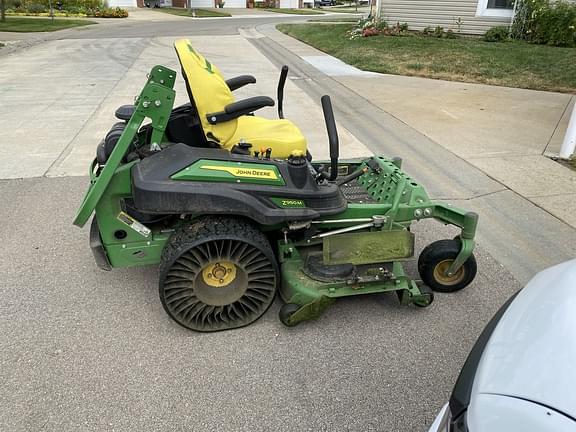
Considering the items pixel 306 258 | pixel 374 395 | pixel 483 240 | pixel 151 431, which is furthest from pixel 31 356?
pixel 483 240

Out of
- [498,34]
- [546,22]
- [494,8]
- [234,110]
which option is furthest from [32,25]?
[234,110]

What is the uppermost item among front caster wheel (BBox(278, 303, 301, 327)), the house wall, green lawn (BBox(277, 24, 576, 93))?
the house wall

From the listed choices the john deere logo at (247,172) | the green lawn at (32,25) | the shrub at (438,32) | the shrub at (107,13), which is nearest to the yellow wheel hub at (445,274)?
the john deere logo at (247,172)

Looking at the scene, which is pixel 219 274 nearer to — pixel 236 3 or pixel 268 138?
pixel 268 138

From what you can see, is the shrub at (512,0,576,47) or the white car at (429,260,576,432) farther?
the shrub at (512,0,576,47)

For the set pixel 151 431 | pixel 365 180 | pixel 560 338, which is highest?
pixel 560 338

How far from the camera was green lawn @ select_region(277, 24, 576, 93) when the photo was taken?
973cm

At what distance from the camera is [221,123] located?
291cm

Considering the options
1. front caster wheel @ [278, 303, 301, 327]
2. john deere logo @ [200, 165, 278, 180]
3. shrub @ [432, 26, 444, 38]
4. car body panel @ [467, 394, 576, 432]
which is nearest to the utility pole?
shrub @ [432, 26, 444, 38]

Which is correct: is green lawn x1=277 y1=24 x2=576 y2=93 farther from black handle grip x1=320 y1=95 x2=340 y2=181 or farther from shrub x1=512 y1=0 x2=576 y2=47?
black handle grip x1=320 y1=95 x2=340 y2=181

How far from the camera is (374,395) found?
2.36 metres

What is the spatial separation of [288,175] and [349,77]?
8.17 m

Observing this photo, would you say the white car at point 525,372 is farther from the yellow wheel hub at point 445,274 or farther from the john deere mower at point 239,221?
the yellow wheel hub at point 445,274

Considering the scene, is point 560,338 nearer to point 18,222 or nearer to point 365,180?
point 365,180
